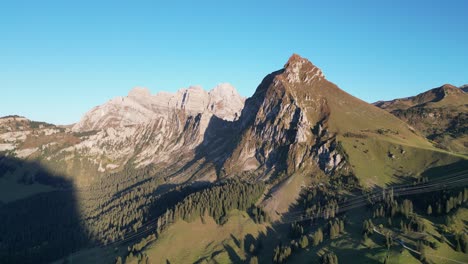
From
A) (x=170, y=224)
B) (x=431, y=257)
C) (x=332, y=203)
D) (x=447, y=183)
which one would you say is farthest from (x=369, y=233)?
(x=170, y=224)

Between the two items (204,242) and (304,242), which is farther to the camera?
(204,242)

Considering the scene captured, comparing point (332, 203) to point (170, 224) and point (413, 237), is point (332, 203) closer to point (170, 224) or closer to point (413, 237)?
point (413, 237)

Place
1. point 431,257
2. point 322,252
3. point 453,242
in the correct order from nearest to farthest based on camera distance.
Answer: point 431,257 → point 453,242 → point 322,252

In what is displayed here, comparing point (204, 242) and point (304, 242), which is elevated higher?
point (304, 242)

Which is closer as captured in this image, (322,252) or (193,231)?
(322,252)

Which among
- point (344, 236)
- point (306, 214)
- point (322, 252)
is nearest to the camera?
point (322, 252)

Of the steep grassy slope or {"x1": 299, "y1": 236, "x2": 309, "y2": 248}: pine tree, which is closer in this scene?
{"x1": 299, "y1": 236, "x2": 309, "y2": 248}: pine tree

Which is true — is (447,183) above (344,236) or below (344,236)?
above

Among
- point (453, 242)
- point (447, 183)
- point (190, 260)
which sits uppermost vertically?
point (447, 183)

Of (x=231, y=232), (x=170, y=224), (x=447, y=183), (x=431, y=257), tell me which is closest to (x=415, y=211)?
(x=447, y=183)

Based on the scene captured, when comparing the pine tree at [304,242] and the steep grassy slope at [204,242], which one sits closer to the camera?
the pine tree at [304,242]
